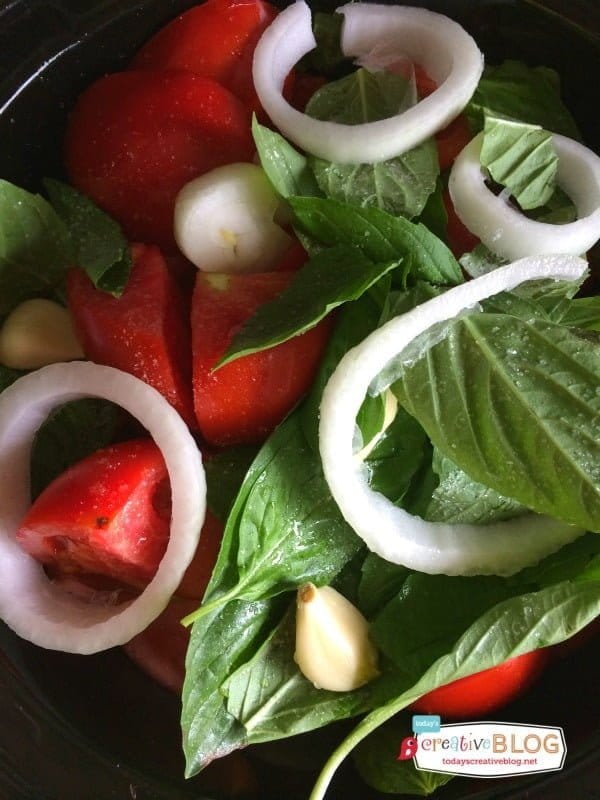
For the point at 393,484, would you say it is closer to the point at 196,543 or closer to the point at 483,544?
the point at 483,544

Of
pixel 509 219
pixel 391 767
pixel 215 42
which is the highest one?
pixel 215 42

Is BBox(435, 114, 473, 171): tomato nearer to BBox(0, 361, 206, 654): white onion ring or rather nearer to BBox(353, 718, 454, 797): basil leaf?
BBox(0, 361, 206, 654): white onion ring

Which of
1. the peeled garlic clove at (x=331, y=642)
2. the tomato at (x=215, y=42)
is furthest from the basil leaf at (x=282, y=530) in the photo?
the tomato at (x=215, y=42)

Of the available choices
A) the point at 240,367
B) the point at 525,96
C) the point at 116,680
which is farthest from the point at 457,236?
the point at 116,680

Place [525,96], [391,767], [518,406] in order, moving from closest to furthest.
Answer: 1. [518,406]
2. [391,767]
3. [525,96]

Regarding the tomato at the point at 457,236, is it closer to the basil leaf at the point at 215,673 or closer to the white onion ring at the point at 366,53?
the white onion ring at the point at 366,53

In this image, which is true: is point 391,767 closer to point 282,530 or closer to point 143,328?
point 282,530

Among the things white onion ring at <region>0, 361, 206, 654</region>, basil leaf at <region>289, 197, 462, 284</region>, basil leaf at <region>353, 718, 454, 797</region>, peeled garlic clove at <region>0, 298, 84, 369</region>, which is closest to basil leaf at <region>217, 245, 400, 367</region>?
basil leaf at <region>289, 197, 462, 284</region>
